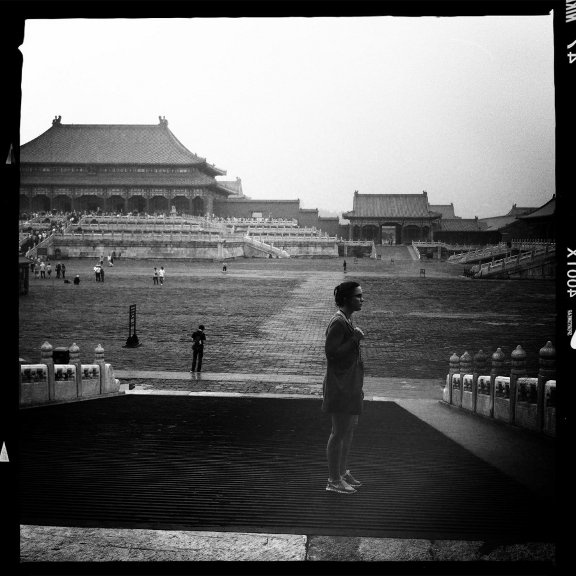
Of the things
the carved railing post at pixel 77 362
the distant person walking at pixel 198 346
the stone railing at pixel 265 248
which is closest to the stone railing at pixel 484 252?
the distant person walking at pixel 198 346

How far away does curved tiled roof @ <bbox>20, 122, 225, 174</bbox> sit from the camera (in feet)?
19.6

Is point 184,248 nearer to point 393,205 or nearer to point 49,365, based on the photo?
point 393,205

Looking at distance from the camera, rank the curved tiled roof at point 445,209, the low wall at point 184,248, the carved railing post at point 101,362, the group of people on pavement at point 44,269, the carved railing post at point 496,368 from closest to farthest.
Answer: the carved railing post at point 496,368
the carved railing post at point 101,362
the curved tiled roof at point 445,209
the group of people on pavement at point 44,269
the low wall at point 184,248

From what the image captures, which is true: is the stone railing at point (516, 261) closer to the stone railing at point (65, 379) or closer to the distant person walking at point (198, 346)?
the distant person walking at point (198, 346)

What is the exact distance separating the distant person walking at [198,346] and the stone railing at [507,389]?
6.76ft

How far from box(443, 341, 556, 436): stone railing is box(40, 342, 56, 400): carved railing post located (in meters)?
3.34

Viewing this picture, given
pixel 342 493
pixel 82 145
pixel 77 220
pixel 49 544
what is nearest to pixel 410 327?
pixel 342 493

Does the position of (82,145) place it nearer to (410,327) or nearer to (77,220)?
(410,327)

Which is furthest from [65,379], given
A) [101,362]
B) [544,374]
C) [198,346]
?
[544,374]

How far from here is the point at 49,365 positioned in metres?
5.63

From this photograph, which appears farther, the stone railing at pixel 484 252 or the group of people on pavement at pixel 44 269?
the group of people on pavement at pixel 44 269

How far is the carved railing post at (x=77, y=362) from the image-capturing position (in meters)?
5.75
